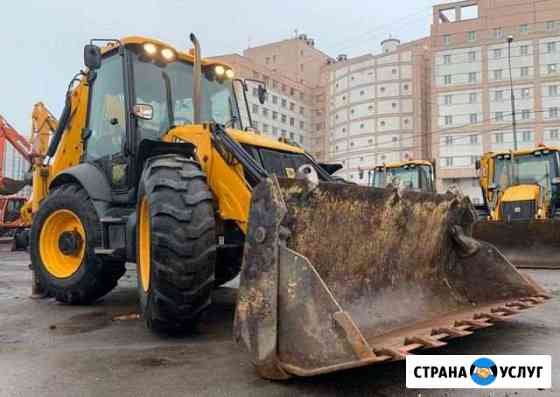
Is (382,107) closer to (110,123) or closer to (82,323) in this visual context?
(110,123)

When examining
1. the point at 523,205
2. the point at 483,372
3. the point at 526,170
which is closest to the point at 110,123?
the point at 483,372

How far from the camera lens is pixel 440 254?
4.70 metres

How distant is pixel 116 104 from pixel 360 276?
3.39 meters

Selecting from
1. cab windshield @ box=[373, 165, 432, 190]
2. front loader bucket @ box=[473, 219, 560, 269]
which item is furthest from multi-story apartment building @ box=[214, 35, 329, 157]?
front loader bucket @ box=[473, 219, 560, 269]

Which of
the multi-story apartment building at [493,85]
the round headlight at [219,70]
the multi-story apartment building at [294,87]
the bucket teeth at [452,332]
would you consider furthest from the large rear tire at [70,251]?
the multi-story apartment building at [294,87]

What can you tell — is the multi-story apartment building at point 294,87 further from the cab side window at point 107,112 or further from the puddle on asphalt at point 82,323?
the puddle on asphalt at point 82,323

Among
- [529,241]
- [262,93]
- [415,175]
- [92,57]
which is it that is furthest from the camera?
[415,175]

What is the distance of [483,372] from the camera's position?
3117mm

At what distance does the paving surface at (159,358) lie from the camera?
10.2ft

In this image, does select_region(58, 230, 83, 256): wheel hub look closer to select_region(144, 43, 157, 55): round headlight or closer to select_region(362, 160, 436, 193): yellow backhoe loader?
select_region(144, 43, 157, 55): round headlight

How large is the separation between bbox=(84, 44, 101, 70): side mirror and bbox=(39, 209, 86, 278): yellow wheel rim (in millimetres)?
1632

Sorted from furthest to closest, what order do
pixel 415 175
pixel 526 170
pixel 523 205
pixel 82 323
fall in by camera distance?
pixel 415 175 < pixel 526 170 < pixel 523 205 < pixel 82 323

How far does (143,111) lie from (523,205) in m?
8.45

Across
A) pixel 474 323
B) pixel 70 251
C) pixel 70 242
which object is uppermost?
pixel 70 242
